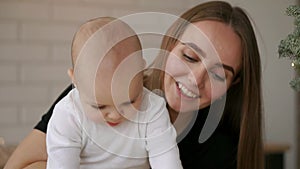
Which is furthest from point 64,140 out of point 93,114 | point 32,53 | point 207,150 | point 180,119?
point 32,53

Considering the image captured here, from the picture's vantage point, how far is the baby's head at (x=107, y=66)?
0.69 m

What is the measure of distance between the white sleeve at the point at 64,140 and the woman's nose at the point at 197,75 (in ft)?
0.97

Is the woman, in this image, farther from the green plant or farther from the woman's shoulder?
the green plant

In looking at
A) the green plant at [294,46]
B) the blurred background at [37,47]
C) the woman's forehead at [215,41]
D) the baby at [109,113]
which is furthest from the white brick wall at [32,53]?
the green plant at [294,46]

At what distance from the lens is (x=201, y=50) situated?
987 millimetres

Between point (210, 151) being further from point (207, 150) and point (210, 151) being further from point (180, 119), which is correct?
point (180, 119)

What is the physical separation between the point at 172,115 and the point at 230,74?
154mm

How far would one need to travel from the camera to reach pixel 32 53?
2043 millimetres

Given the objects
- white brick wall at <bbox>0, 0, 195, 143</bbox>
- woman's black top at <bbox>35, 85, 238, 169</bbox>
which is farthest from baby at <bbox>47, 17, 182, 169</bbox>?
white brick wall at <bbox>0, 0, 195, 143</bbox>

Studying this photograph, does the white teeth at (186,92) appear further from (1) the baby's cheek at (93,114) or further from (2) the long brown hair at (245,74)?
(1) the baby's cheek at (93,114)

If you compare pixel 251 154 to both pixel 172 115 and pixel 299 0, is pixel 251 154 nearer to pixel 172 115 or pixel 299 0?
pixel 172 115

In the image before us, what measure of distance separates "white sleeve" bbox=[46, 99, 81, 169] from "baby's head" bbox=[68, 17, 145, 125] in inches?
1.9

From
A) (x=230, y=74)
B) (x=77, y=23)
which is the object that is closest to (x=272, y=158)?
(x=77, y=23)

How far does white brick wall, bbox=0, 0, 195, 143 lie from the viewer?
201 cm
